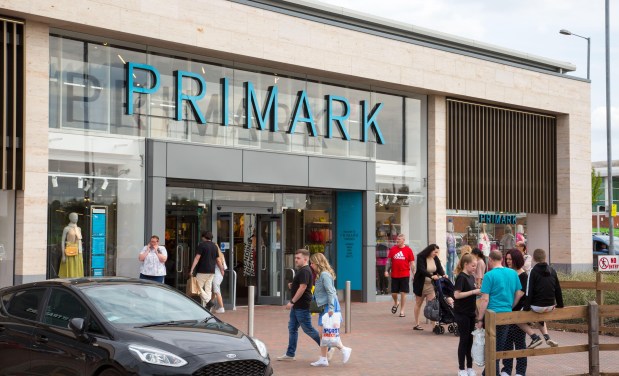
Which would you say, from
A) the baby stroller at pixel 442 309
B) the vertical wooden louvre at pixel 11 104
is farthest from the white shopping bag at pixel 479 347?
the vertical wooden louvre at pixel 11 104

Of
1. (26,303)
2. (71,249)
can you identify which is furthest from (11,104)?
(26,303)

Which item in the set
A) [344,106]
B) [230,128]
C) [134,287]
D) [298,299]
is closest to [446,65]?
[344,106]

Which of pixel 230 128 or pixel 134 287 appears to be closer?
pixel 134 287

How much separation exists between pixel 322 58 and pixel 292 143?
240 cm

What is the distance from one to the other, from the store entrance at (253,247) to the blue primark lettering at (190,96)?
242 cm

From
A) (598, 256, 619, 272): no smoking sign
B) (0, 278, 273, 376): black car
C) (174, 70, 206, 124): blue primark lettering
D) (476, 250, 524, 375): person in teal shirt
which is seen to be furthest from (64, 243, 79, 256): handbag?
(598, 256, 619, 272): no smoking sign

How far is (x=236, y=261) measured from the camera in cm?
2338

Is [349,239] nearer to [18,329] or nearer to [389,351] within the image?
[389,351]

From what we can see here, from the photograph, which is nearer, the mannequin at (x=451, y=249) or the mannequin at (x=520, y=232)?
the mannequin at (x=451, y=249)

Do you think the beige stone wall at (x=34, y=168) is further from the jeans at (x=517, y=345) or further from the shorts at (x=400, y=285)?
the jeans at (x=517, y=345)

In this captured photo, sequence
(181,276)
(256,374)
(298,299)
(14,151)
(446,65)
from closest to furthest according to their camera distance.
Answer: (256,374) → (298,299) → (14,151) → (181,276) → (446,65)

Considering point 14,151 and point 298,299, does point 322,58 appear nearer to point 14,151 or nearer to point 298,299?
point 14,151

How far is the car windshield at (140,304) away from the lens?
9.62 meters

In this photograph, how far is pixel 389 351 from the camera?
14805 mm
